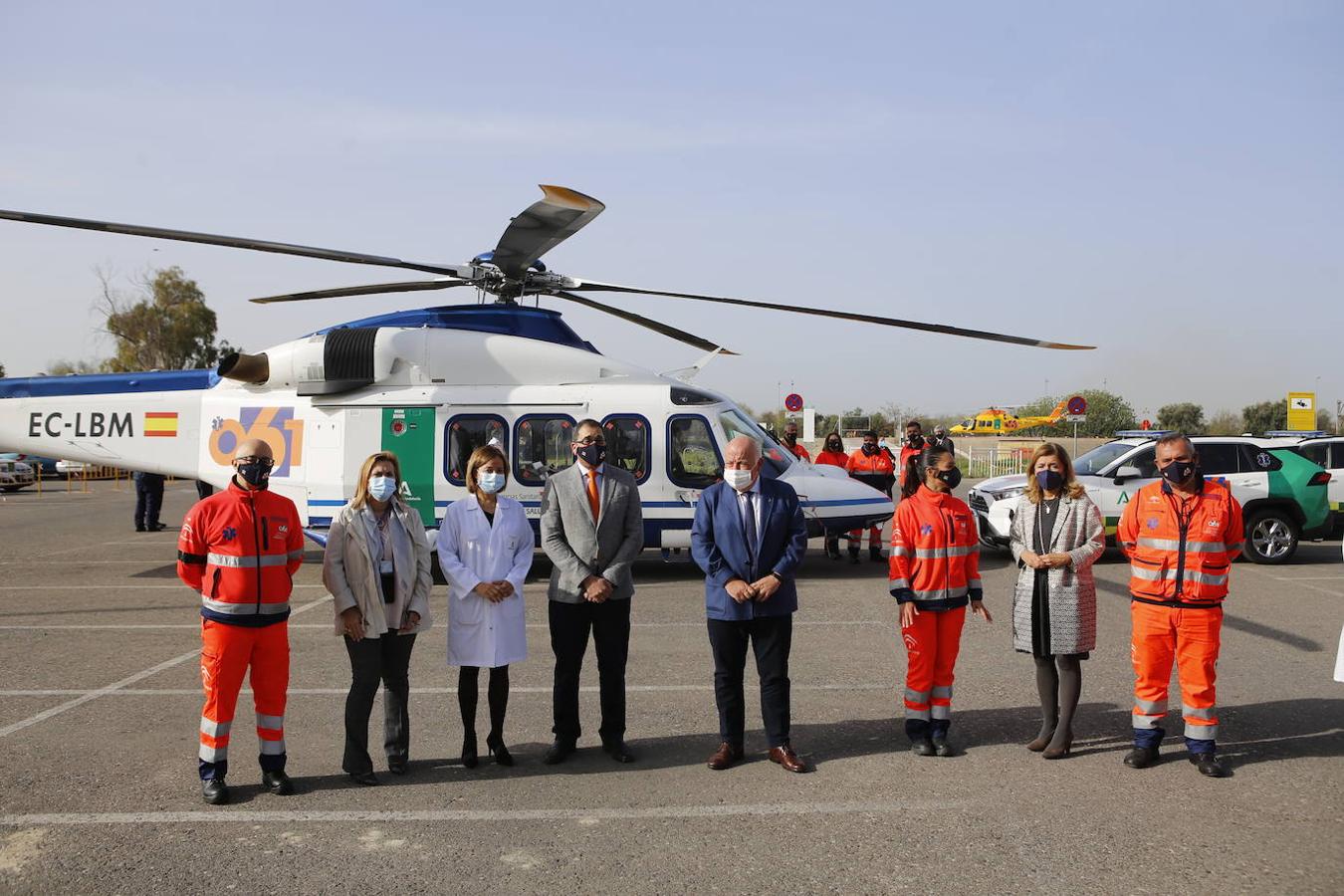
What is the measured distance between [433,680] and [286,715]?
1.16m

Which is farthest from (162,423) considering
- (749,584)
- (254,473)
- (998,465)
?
(998,465)

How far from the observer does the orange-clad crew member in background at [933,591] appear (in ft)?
18.6

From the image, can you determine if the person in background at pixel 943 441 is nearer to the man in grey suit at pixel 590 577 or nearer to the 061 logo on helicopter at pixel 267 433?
the man in grey suit at pixel 590 577

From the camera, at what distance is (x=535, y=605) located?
10.8m

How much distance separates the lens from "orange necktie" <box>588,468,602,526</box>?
5.80 metres

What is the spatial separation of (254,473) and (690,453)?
286 inches

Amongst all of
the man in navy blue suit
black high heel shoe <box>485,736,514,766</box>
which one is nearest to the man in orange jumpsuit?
the man in navy blue suit

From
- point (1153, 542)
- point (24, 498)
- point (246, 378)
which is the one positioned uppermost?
point (246, 378)

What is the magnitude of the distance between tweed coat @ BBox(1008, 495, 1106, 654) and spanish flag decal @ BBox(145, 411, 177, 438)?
34.2 feet

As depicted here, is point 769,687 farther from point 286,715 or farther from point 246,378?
point 246,378

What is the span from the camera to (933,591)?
223 inches

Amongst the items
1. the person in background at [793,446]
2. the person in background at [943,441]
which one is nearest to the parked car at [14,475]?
the person in background at [793,446]

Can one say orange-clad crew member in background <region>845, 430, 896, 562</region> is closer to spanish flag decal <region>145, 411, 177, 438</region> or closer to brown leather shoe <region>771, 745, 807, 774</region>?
spanish flag decal <region>145, 411, 177, 438</region>

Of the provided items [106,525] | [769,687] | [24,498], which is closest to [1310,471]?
[769,687]
